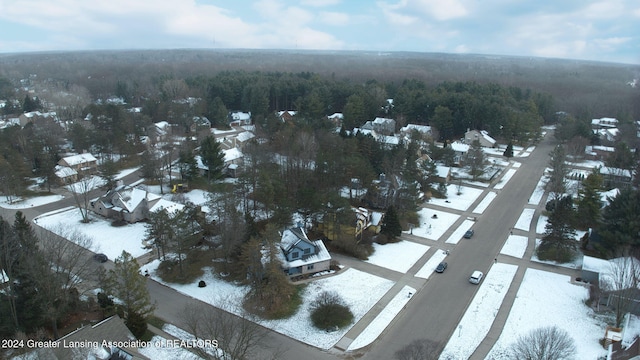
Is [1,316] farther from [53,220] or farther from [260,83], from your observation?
[260,83]

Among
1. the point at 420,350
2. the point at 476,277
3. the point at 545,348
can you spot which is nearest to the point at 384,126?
the point at 476,277

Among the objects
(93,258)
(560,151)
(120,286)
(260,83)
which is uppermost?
(260,83)

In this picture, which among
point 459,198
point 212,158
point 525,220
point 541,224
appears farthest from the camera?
point 212,158

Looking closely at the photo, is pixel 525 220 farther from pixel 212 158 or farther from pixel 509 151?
pixel 212 158

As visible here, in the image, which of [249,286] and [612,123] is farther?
[612,123]

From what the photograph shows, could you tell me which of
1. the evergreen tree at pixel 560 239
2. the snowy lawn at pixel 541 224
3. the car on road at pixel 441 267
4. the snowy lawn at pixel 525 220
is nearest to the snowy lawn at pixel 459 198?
the snowy lawn at pixel 525 220

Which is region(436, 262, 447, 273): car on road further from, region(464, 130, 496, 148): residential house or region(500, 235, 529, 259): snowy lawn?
region(464, 130, 496, 148): residential house

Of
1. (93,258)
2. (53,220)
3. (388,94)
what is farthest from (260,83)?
(93,258)
